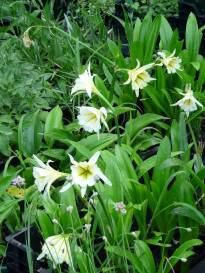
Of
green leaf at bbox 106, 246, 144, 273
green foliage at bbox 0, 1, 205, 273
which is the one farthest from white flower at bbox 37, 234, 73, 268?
green leaf at bbox 106, 246, 144, 273

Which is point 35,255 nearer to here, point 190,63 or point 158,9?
point 190,63

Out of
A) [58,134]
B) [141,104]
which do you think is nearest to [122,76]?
[141,104]

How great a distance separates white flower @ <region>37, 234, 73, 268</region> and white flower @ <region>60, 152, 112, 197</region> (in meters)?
0.21

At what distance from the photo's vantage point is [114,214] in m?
1.86

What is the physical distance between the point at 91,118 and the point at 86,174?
13.4 inches

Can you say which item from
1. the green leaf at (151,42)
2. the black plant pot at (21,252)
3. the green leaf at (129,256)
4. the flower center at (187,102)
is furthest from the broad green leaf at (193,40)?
the green leaf at (129,256)

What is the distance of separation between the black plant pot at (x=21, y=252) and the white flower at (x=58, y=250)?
29cm

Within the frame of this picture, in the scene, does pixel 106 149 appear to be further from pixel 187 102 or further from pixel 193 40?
pixel 193 40

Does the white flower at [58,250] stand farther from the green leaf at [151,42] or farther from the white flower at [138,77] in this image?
the green leaf at [151,42]

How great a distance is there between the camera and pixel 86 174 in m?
1.51

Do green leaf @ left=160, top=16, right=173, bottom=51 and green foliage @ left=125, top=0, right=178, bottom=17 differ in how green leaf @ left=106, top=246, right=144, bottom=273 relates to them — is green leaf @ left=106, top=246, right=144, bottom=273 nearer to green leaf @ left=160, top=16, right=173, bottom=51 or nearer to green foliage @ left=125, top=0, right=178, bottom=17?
green leaf @ left=160, top=16, right=173, bottom=51

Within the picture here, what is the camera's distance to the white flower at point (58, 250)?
1595 mm

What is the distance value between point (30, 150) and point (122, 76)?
71 centimetres

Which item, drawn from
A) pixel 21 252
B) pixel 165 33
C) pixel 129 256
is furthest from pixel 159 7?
pixel 129 256
